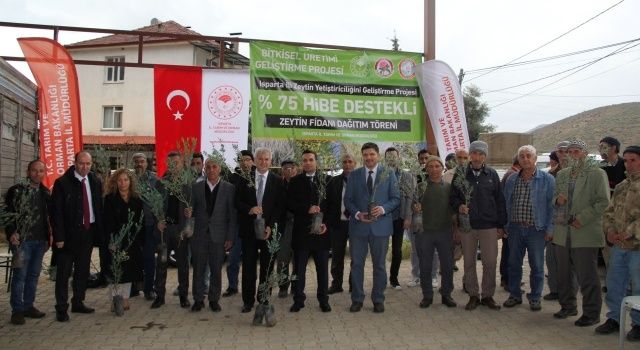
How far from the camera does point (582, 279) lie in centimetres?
521

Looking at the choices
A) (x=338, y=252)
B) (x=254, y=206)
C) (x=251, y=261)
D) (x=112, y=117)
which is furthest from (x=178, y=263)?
(x=112, y=117)

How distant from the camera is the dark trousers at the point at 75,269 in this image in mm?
5316

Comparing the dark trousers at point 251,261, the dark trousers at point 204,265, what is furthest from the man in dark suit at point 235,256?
Answer: the dark trousers at point 251,261

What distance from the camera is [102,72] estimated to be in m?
29.0

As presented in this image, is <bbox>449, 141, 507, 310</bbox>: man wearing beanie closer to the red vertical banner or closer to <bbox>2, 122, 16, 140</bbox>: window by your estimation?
the red vertical banner

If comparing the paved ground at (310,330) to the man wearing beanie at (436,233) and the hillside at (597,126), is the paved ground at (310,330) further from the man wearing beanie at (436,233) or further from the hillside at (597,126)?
the hillside at (597,126)

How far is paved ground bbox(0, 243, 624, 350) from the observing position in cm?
457

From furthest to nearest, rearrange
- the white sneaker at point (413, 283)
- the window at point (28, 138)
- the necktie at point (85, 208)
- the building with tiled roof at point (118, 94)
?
the building with tiled roof at point (118, 94)
the window at point (28, 138)
the white sneaker at point (413, 283)
the necktie at point (85, 208)

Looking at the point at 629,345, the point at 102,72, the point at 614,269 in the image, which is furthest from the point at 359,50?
the point at 102,72

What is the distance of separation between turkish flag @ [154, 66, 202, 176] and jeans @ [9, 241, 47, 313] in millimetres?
2708

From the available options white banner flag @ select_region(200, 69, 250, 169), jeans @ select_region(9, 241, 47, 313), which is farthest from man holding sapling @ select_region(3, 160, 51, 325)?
white banner flag @ select_region(200, 69, 250, 169)

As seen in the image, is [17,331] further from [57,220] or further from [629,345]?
[629,345]

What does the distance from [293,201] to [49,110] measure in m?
4.35

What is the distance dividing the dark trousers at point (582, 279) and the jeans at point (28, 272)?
561 cm
